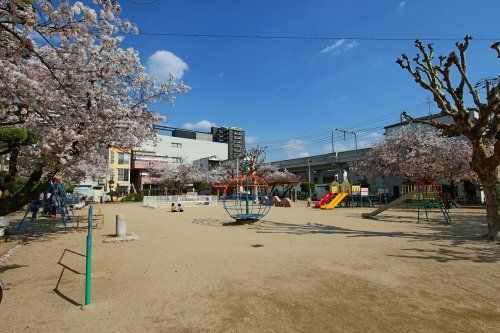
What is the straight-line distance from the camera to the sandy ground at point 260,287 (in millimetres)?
4336

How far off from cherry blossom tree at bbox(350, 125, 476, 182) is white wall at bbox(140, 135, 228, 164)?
4972 cm

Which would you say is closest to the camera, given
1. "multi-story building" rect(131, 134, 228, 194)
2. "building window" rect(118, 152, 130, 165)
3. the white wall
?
"building window" rect(118, 152, 130, 165)

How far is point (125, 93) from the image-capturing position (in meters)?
12.3

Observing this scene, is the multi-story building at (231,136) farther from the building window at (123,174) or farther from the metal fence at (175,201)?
the metal fence at (175,201)

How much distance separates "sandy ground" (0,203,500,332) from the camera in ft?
14.2

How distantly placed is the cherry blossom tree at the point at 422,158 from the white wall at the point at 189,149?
49.7 m

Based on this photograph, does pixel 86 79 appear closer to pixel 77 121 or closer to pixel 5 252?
pixel 77 121

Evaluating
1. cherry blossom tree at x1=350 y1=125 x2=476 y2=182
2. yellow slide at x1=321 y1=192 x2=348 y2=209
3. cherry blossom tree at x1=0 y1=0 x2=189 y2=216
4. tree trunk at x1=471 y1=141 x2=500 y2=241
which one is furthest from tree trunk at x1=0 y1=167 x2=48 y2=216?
cherry blossom tree at x1=350 y1=125 x2=476 y2=182

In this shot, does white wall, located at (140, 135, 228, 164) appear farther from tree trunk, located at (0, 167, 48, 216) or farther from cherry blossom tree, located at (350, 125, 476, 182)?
tree trunk, located at (0, 167, 48, 216)

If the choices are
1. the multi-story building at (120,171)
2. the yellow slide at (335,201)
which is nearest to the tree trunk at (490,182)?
the yellow slide at (335,201)

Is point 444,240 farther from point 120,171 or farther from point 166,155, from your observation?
point 166,155

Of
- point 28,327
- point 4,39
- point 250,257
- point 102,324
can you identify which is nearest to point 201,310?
point 102,324

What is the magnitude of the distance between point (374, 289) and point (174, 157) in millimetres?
70829

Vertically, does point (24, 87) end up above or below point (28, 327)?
above
